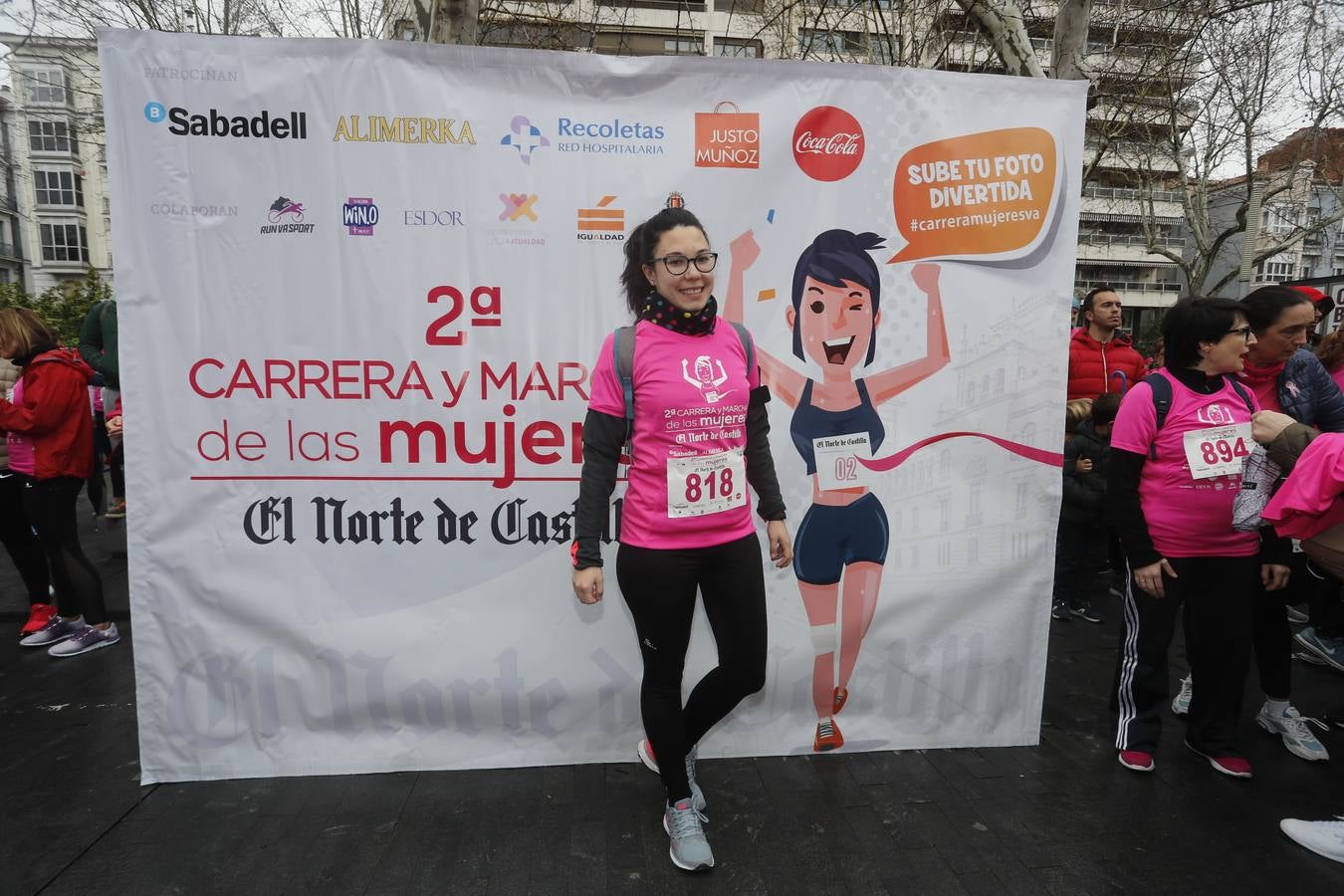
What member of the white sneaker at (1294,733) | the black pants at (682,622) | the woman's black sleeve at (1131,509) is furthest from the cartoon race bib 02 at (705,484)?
the white sneaker at (1294,733)

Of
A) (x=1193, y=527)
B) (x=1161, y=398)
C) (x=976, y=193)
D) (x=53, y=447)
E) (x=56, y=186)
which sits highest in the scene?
(x=56, y=186)

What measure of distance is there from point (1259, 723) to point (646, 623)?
2804mm

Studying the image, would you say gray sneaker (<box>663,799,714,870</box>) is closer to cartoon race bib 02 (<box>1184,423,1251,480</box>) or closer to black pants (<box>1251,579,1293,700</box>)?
cartoon race bib 02 (<box>1184,423,1251,480</box>)

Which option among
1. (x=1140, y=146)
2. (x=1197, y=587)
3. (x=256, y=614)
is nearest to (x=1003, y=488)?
(x=1197, y=587)

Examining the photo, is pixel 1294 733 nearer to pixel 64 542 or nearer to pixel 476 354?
pixel 476 354

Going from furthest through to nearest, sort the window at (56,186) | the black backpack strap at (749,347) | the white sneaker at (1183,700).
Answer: the window at (56,186) → the white sneaker at (1183,700) → the black backpack strap at (749,347)

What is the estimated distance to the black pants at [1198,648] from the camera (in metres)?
2.68

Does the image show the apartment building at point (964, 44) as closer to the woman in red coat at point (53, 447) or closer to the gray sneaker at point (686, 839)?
the gray sneaker at point (686, 839)

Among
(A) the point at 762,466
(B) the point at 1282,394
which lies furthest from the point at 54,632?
(B) the point at 1282,394

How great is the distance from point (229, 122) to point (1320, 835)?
4154 mm

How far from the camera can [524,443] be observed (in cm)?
267

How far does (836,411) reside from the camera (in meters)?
2.77

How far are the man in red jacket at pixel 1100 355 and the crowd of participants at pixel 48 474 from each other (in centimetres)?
539

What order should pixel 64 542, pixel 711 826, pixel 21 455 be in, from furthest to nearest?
pixel 64 542 → pixel 21 455 → pixel 711 826
